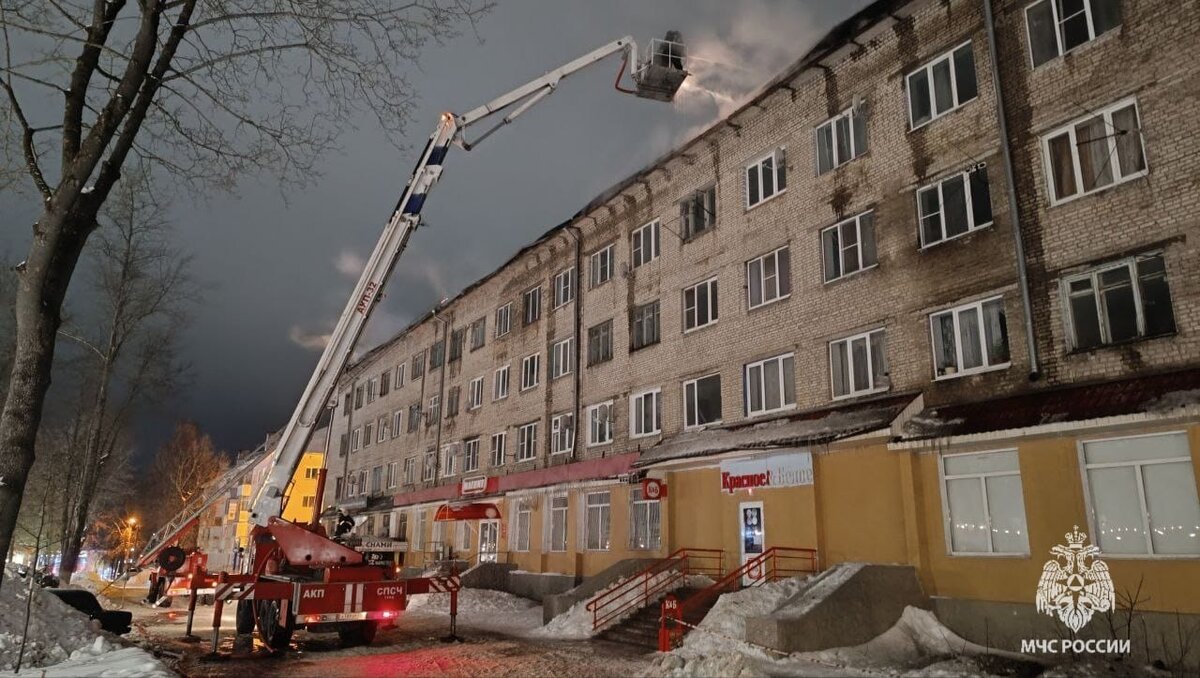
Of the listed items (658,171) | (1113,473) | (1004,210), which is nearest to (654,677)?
(1113,473)

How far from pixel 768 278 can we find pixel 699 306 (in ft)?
9.10

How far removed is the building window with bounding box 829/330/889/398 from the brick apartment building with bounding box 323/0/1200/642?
6 centimetres

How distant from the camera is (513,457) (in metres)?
30.7

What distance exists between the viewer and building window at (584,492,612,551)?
23938 millimetres

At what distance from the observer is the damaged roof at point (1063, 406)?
10.8m

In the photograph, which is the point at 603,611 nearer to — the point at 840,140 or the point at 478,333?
the point at 840,140

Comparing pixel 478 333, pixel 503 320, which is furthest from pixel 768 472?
pixel 478 333

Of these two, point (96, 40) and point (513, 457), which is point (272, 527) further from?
point (513, 457)

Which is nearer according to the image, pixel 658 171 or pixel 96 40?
pixel 96 40

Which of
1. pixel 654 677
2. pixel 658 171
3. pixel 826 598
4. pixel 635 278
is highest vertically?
pixel 658 171

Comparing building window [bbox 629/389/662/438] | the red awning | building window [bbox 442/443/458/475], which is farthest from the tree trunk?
building window [bbox 442/443/458/475]

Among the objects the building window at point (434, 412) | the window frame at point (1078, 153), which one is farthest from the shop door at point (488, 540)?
the window frame at point (1078, 153)

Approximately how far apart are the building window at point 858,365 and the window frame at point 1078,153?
4512mm

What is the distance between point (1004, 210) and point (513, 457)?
70.1ft
